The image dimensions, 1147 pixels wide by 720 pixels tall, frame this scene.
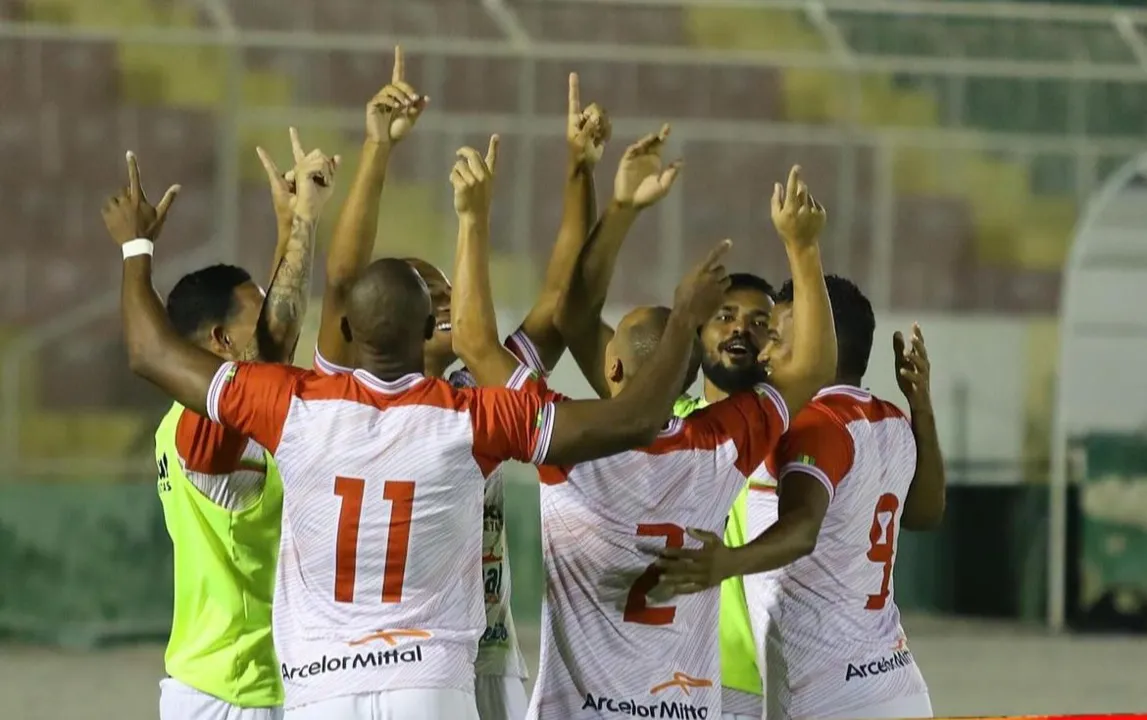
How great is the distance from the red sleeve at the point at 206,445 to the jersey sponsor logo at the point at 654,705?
0.99 m

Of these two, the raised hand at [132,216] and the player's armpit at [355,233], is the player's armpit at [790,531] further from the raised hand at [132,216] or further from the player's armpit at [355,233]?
the raised hand at [132,216]

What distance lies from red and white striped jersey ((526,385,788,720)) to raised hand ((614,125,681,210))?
2.16ft

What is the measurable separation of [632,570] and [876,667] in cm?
86

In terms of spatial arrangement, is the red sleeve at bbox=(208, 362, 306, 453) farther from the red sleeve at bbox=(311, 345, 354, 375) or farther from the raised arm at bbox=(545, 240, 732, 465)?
the raised arm at bbox=(545, 240, 732, 465)

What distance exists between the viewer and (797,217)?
406cm

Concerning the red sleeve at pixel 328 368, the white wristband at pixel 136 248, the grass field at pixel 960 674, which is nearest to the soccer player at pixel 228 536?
the red sleeve at pixel 328 368

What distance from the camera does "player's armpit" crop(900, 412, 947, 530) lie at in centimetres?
449

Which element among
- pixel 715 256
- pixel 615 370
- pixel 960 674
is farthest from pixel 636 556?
pixel 960 674

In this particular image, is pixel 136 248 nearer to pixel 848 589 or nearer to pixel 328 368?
pixel 328 368

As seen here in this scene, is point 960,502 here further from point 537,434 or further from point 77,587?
point 537,434

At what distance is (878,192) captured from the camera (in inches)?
442

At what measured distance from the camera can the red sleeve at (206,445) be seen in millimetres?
3951

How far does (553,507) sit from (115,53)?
288 inches

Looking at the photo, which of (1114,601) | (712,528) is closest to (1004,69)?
(1114,601)
